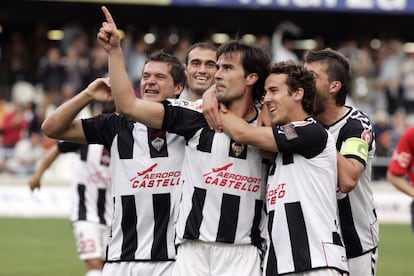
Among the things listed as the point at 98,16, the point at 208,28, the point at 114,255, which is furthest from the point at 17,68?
the point at 114,255

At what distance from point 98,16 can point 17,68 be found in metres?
3.05

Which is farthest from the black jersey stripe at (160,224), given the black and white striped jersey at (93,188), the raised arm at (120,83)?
the black and white striped jersey at (93,188)

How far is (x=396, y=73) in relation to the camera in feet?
84.9

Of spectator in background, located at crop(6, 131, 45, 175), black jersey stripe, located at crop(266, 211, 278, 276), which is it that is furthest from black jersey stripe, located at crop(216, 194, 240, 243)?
spectator in background, located at crop(6, 131, 45, 175)

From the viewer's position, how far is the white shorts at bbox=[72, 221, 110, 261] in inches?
445

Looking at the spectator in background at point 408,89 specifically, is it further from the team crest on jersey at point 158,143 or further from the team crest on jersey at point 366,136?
the team crest on jersey at point 158,143

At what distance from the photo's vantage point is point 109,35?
6449 millimetres

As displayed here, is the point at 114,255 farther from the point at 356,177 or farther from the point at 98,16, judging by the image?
the point at 98,16

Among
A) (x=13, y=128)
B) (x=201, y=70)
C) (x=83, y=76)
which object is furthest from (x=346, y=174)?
(x=83, y=76)

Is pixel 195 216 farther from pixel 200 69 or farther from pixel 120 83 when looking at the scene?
pixel 200 69

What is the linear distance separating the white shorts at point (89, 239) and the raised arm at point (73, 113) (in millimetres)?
4050

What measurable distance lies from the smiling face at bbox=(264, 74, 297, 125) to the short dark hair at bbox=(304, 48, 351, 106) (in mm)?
721

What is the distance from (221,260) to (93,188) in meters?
4.96

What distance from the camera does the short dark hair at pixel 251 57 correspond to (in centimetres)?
693
